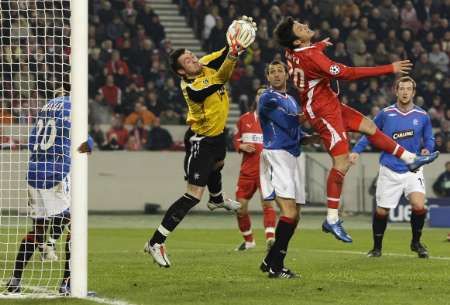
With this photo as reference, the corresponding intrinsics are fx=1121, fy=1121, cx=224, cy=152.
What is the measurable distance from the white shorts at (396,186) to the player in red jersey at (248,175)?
6.78 feet

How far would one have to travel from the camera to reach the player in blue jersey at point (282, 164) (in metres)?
12.1

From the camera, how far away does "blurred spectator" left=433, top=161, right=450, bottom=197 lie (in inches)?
1115

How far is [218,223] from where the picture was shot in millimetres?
25781

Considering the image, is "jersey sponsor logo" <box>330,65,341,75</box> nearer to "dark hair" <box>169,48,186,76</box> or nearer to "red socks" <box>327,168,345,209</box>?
"red socks" <box>327,168,345,209</box>

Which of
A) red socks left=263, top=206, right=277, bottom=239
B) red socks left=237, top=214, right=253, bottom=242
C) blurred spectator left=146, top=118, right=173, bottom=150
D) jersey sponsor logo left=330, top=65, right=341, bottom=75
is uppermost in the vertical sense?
Result: jersey sponsor logo left=330, top=65, right=341, bottom=75

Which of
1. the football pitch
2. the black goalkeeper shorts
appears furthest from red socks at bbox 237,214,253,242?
the black goalkeeper shorts

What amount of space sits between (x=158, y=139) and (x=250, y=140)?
1189 cm

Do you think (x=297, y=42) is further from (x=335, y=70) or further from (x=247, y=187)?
(x=247, y=187)

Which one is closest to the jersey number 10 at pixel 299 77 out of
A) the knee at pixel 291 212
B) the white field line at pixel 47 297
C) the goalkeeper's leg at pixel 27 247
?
the knee at pixel 291 212

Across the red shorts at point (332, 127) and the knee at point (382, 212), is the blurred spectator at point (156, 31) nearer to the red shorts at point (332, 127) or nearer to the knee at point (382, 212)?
the knee at point (382, 212)

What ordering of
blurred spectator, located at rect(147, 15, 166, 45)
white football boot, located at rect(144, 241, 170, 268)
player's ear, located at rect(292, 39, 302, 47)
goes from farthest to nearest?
blurred spectator, located at rect(147, 15, 166, 45), player's ear, located at rect(292, 39, 302, 47), white football boot, located at rect(144, 241, 170, 268)

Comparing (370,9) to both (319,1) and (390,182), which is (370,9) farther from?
(390,182)

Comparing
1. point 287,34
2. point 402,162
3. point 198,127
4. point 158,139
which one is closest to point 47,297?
point 198,127

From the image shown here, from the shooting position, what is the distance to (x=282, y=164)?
1246 centimetres
